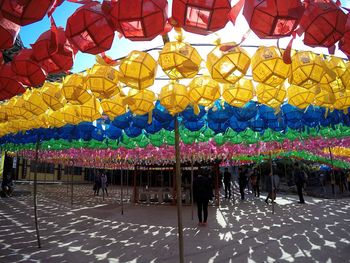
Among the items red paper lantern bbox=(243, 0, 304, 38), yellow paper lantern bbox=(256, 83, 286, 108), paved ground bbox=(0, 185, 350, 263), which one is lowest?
paved ground bbox=(0, 185, 350, 263)

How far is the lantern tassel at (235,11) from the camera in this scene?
2178mm

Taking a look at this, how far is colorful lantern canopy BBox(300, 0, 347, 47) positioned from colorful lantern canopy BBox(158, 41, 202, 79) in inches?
48.5

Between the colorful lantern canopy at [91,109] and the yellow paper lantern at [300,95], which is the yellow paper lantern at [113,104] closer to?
the colorful lantern canopy at [91,109]

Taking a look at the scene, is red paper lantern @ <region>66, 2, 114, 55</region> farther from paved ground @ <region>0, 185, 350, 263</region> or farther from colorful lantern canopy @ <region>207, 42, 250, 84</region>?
paved ground @ <region>0, 185, 350, 263</region>

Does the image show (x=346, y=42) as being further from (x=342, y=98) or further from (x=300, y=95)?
(x=342, y=98)

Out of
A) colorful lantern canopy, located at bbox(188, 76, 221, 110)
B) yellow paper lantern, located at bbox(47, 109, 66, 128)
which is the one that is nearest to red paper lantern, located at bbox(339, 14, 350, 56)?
colorful lantern canopy, located at bbox(188, 76, 221, 110)

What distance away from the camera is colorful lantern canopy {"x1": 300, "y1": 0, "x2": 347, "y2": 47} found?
2.11 meters

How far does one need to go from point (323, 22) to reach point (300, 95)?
7.95 feet

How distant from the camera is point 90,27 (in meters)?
2.32

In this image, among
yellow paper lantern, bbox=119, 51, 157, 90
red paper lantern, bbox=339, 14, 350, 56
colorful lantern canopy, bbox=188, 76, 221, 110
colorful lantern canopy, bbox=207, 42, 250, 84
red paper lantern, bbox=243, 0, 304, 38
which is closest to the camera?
red paper lantern, bbox=243, 0, 304, 38

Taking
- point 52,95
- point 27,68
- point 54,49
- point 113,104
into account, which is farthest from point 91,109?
point 54,49

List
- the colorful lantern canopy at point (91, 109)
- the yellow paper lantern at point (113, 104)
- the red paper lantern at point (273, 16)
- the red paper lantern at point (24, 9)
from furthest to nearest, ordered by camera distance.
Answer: the colorful lantern canopy at point (91, 109), the yellow paper lantern at point (113, 104), the red paper lantern at point (273, 16), the red paper lantern at point (24, 9)

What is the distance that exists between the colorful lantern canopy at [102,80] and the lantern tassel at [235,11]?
191 centimetres

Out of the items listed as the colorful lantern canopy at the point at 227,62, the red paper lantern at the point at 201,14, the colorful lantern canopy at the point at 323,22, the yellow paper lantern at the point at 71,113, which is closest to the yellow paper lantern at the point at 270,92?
the colorful lantern canopy at the point at 227,62
